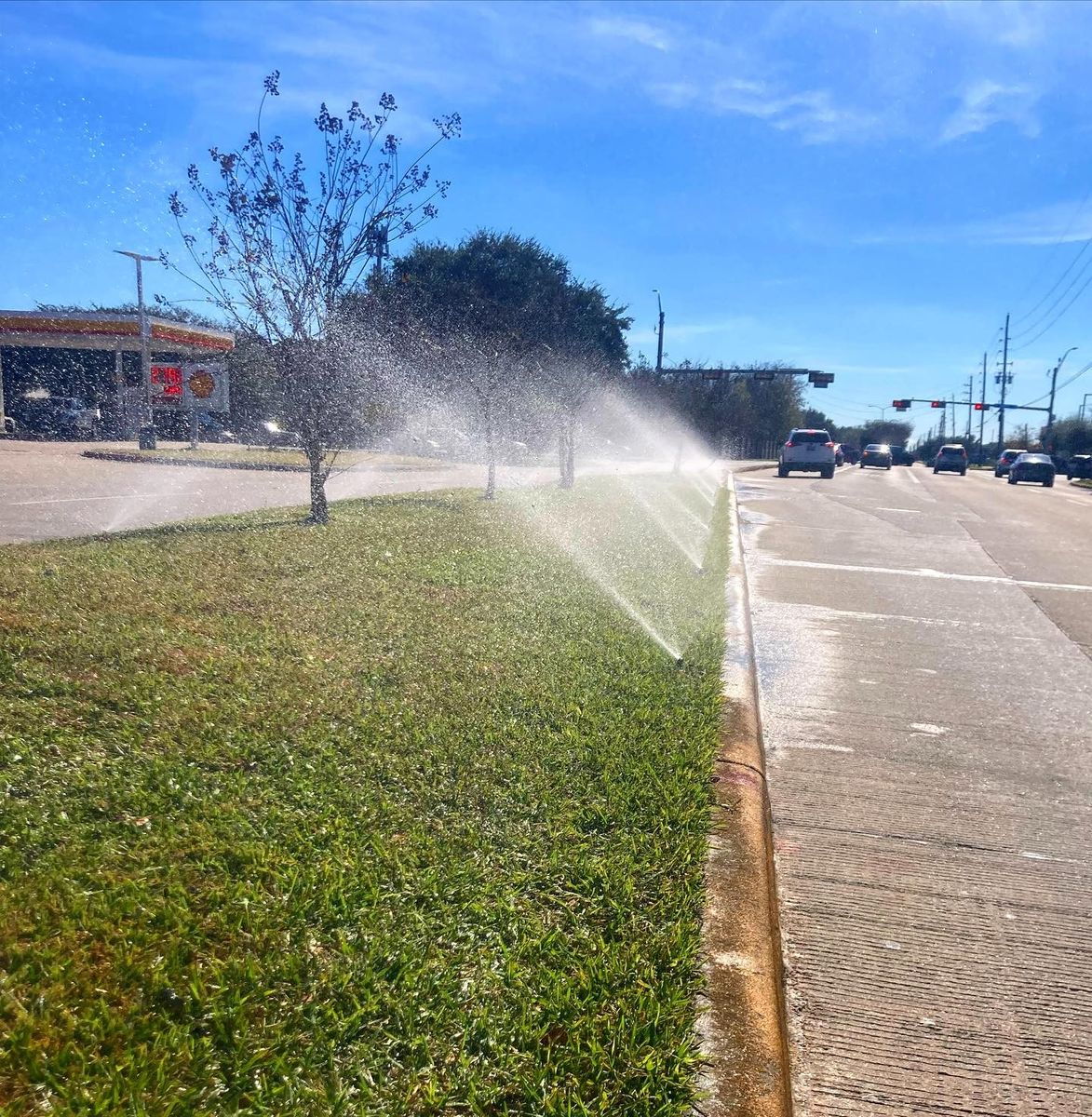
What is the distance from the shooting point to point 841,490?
2380 centimetres

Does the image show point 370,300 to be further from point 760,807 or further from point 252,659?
point 760,807

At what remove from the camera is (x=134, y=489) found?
1515cm

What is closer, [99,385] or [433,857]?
[433,857]

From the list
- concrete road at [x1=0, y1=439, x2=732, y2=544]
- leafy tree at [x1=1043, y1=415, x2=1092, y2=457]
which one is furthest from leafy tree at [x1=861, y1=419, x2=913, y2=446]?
concrete road at [x1=0, y1=439, x2=732, y2=544]

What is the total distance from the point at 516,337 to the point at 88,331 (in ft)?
82.5

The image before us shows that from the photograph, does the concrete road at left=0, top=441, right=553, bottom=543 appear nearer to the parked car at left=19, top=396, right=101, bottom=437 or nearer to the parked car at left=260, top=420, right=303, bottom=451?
the parked car at left=260, top=420, right=303, bottom=451

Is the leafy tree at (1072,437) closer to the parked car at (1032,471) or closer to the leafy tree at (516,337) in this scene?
the parked car at (1032,471)

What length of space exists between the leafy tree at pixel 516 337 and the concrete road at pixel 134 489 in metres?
2.27

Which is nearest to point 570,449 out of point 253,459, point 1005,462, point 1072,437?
point 253,459

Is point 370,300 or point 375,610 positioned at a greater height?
point 370,300

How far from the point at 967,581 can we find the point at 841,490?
15023 mm

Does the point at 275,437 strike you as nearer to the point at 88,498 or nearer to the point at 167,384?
the point at 167,384

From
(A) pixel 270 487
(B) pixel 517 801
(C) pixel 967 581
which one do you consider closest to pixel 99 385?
(A) pixel 270 487

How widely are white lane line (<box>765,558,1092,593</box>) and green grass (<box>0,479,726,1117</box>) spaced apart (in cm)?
498
